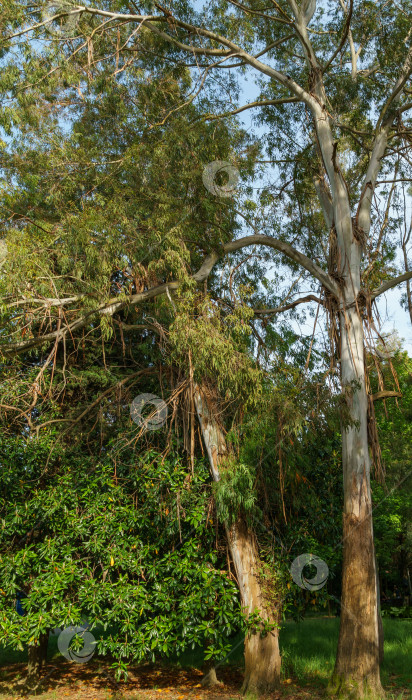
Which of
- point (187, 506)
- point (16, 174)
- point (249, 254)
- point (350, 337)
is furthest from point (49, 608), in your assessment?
point (16, 174)

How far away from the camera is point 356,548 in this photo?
721cm

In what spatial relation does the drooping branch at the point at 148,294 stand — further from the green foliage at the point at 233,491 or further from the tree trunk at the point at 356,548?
the green foliage at the point at 233,491

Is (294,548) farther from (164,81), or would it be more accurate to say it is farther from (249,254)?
(164,81)

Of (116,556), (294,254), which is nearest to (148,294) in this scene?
(294,254)

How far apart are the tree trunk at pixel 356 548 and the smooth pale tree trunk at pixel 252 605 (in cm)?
97

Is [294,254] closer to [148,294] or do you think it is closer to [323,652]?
[148,294]

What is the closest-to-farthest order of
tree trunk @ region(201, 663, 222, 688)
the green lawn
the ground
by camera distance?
the ground, tree trunk @ region(201, 663, 222, 688), the green lawn

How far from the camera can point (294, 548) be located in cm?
827

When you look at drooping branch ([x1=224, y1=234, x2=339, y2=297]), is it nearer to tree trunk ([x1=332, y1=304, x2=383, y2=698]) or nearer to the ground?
tree trunk ([x1=332, y1=304, x2=383, y2=698])

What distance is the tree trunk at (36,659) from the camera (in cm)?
894

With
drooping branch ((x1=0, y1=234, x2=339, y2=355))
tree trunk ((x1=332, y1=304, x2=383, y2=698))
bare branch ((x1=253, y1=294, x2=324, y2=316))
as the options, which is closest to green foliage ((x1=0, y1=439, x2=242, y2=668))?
tree trunk ((x1=332, y1=304, x2=383, y2=698))

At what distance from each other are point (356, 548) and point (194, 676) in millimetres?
3724

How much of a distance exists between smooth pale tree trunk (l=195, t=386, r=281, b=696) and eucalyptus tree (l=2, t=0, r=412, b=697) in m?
1.00

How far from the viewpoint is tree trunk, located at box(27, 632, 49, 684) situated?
8936 millimetres
